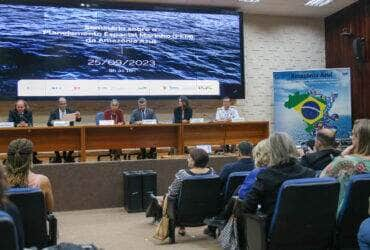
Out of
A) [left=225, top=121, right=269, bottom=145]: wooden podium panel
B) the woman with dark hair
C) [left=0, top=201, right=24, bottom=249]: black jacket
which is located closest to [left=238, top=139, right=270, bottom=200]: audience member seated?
[left=0, top=201, right=24, bottom=249]: black jacket

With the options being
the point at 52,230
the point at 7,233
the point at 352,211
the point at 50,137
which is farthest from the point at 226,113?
the point at 7,233

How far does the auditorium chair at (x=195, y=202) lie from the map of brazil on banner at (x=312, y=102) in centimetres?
614

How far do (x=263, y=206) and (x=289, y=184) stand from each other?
Result: 0.35 metres

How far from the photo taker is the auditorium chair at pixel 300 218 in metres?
2.89

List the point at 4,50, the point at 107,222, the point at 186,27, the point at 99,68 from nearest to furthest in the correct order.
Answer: the point at 107,222, the point at 4,50, the point at 99,68, the point at 186,27

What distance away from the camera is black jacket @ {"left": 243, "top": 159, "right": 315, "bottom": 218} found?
3.05m

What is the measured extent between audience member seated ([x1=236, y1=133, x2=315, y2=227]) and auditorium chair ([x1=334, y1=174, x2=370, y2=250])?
0.97ft

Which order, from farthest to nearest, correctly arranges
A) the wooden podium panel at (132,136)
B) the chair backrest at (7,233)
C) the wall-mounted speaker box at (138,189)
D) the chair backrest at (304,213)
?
the wooden podium panel at (132,136)
the wall-mounted speaker box at (138,189)
the chair backrest at (304,213)
the chair backrest at (7,233)

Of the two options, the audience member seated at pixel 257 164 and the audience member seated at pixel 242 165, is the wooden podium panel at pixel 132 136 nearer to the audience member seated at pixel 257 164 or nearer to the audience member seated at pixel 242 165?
the audience member seated at pixel 242 165

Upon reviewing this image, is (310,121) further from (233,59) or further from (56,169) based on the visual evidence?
(56,169)

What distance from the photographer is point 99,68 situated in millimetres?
9141

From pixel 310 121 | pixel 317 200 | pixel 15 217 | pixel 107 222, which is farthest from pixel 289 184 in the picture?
pixel 310 121

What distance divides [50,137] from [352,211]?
16.5ft

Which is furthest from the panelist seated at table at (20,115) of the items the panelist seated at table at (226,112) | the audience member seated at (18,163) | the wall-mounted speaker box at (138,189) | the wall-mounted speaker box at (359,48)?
the wall-mounted speaker box at (359,48)
